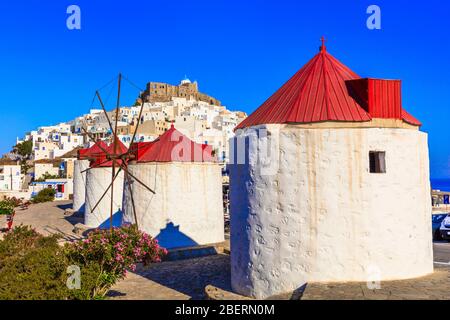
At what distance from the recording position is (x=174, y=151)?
15.8 metres

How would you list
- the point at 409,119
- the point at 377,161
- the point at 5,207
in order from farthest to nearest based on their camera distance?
1. the point at 5,207
2. the point at 409,119
3. the point at 377,161

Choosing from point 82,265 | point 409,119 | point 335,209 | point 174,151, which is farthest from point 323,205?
point 174,151

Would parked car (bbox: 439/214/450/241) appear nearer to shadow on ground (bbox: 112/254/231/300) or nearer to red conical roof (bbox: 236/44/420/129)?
shadow on ground (bbox: 112/254/231/300)

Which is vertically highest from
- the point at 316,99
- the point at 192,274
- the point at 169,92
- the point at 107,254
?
the point at 169,92

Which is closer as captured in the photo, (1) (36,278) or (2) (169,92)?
(1) (36,278)

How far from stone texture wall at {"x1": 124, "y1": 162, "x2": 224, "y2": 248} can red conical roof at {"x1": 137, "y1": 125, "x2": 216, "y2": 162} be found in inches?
10.6

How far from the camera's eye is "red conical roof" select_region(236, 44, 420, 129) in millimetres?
7309

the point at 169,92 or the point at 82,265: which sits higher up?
the point at 169,92

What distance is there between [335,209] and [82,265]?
4.97 metres

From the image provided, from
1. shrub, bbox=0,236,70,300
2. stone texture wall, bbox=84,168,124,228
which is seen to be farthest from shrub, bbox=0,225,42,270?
stone texture wall, bbox=84,168,124,228

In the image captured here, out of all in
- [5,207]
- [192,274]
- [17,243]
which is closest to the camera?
[192,274]

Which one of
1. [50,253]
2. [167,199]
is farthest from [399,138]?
[167,199]

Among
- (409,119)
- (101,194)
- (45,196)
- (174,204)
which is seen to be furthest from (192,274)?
(45,196)

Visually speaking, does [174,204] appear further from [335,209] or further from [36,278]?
[335,209]
